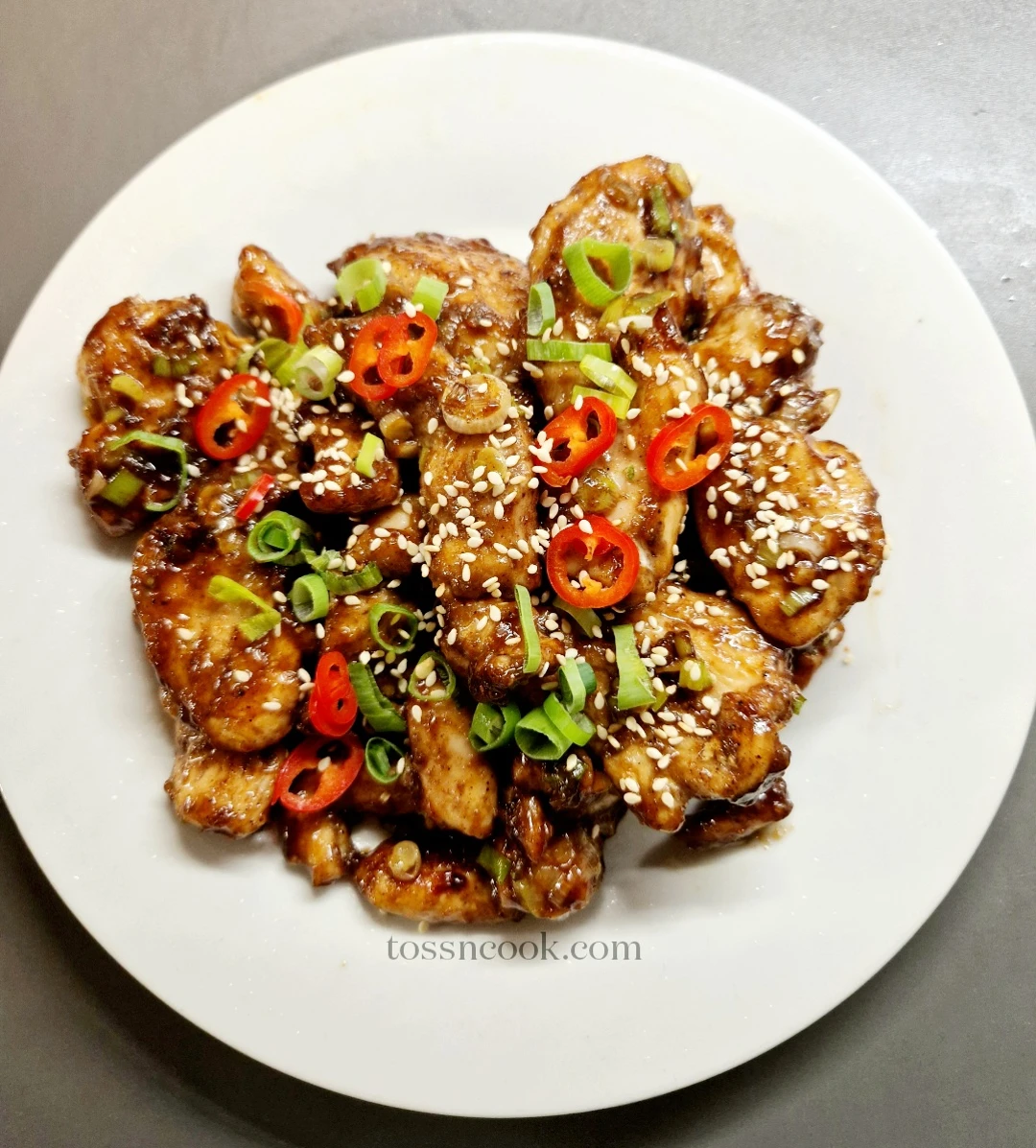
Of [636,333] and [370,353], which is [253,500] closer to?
[370,353]

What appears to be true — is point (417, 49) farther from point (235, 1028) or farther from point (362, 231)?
point (235, 1028)

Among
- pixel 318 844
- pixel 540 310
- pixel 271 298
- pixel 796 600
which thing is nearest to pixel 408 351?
pixel 540 310

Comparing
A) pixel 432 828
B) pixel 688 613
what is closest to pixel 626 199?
pixel 688 613

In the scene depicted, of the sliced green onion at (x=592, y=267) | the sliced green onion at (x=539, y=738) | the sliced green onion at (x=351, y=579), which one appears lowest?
the sliced green onion at (x=539, y=738)

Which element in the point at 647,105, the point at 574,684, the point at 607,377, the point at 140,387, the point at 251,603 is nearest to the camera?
the point at 574,684

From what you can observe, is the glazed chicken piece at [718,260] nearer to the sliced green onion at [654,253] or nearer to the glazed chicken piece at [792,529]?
the sliced green onion at [654,253]

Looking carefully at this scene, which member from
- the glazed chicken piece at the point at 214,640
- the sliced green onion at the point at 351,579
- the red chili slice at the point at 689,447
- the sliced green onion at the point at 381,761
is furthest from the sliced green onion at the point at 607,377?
the sliced green onion at the point at 381,761
